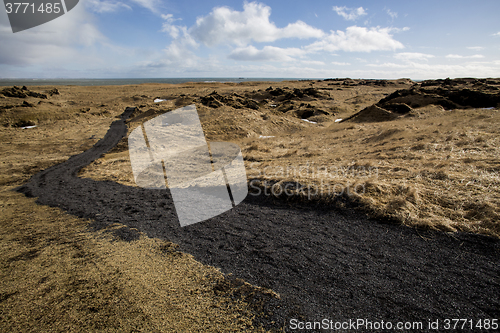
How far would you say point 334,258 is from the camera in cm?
379

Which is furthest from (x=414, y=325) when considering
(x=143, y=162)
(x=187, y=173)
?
(x=143, y=162)

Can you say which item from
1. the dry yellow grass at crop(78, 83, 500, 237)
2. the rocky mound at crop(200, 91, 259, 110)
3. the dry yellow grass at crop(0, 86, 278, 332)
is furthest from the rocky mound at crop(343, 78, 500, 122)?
the dry yellow grass at crop(0, 86, 278, 332)

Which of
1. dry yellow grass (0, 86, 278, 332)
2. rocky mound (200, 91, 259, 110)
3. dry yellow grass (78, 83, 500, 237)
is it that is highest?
rocky mound (200, 91, 259, 110)

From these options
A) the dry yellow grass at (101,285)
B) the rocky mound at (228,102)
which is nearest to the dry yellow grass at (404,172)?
the dry yellow grass at (101,285)

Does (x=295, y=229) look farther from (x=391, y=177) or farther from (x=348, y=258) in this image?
(x=391, y=177)

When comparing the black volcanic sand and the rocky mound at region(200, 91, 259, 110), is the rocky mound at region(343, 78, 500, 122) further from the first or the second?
the black volcanic sand

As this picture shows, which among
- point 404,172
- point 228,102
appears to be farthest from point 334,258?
point 228,102

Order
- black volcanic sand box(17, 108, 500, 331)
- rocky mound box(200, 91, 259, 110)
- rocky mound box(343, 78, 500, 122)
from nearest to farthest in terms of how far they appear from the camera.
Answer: black volcanic sand box(17, 108, 500, 331) < rocky mound box(343, 78, 500, 122) < rocky mound box(200, 91, 259, 110)

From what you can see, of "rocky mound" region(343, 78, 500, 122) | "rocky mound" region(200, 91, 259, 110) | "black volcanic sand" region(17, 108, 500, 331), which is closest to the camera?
"black volcanic sand" region(17, 108, 500, 331)

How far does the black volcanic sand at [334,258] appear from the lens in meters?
2.85

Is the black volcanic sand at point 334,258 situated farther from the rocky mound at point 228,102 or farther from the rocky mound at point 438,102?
the rocky mound at point 228,102

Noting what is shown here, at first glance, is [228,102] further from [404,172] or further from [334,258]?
[334,258]

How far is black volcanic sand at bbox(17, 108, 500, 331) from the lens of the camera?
2.85 meters

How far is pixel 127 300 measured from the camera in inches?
124
